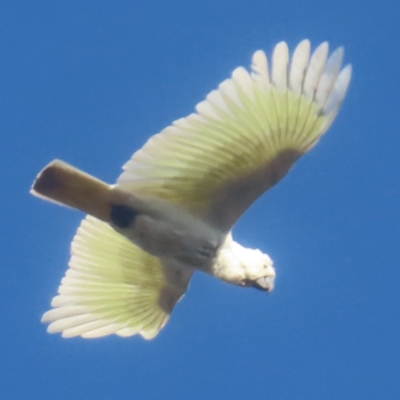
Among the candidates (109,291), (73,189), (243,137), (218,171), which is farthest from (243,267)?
(109,291)

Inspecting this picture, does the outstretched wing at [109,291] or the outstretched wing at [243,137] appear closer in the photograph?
the outstretched wing at [243,137]

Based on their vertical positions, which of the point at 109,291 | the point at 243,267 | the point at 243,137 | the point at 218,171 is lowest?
the point at 243,267

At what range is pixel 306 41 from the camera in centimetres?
693

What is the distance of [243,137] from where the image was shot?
739 cm

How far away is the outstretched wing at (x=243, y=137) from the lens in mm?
7070

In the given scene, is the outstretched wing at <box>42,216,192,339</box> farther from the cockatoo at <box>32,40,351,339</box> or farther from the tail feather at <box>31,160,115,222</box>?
the tail feather at <box>31,160,115,222</box>

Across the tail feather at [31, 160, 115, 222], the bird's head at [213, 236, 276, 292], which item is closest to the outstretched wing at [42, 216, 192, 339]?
the bird's head at [213, 236, 276, 292]

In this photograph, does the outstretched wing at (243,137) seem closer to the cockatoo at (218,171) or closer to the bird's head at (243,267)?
the cockatoo at (218,171)

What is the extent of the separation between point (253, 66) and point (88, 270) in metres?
2.84

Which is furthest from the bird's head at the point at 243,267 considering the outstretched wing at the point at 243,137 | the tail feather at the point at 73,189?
the tail feather at the point at 73,189

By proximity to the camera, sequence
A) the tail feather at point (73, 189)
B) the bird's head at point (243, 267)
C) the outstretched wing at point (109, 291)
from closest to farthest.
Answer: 1. the tail feather at point (73, 189)
2. the bird's head at point (243, 267)
3. the outstretched wing at point (109, 291)

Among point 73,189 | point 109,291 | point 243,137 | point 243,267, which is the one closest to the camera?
point 243,137

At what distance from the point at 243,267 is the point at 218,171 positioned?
2.66 ft

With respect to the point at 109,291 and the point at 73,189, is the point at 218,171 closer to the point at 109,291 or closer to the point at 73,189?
the point at 73,189
